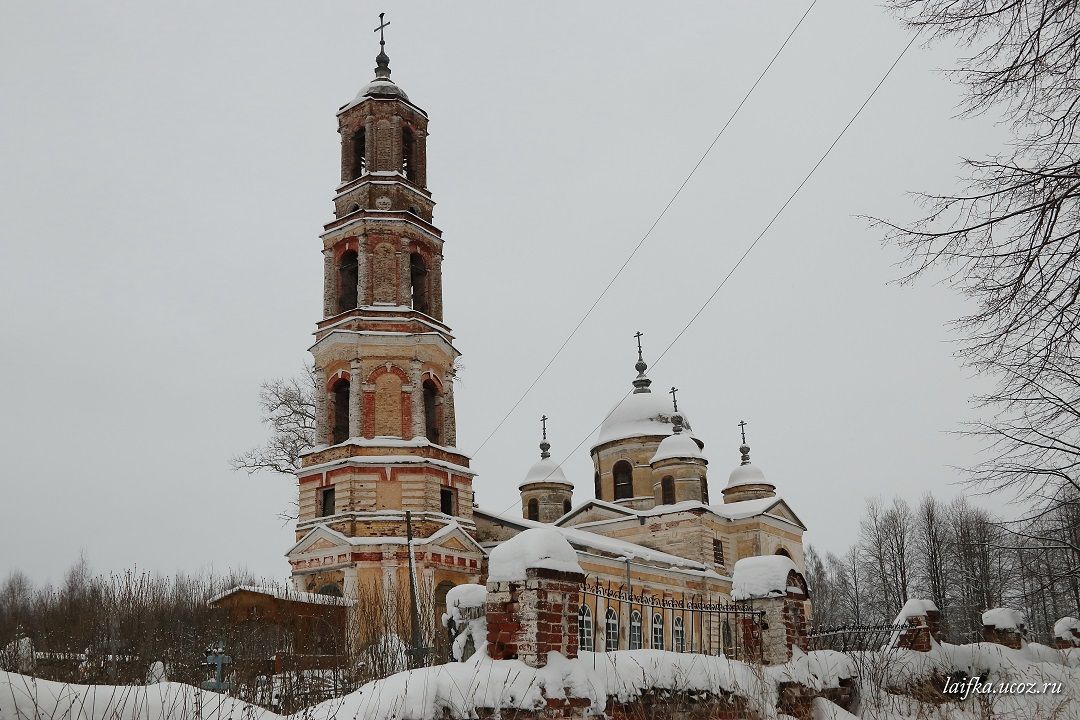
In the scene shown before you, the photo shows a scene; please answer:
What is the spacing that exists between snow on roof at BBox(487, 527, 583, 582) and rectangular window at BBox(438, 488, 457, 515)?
18364 millimetres

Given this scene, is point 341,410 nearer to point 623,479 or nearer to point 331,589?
point 331,589

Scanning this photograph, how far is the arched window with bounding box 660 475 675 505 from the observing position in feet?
116

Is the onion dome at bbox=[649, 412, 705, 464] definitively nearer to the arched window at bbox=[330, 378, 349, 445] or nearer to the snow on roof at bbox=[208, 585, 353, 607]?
the arched window at bbox=[330, 378, 349, 445]

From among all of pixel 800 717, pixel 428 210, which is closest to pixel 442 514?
pixel 428 210

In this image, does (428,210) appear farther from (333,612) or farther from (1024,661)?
(1024,661)

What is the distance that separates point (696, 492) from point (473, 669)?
29.0 metres

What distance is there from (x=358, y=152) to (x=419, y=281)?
15.4 ft

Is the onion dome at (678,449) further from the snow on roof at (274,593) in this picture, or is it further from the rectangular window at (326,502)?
the snow on roof at (274,593)

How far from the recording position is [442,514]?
24812mm

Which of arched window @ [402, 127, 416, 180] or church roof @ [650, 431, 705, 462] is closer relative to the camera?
arched window @ [402, 127, 416, 180]

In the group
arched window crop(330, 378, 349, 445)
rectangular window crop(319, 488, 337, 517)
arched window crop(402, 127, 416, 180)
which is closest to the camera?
rectangular window crop(319, 488, 337, 517)

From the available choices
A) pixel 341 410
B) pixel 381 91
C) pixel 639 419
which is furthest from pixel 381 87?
pixel 639 419

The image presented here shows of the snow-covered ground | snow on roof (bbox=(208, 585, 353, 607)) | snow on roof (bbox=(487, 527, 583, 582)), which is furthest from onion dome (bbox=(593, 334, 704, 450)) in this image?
snow on roof (bbox=(487, 527, 583, 582))
